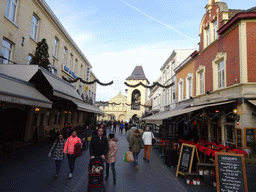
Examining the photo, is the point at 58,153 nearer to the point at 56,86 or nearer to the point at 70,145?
the point at 70,145

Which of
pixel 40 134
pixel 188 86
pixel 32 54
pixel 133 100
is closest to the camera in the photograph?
pixel 40 134

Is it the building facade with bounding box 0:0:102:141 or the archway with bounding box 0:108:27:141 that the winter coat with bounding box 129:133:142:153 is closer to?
the building facade with bounding box 0:0:102:141

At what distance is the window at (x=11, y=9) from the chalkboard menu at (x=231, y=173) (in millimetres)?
13662

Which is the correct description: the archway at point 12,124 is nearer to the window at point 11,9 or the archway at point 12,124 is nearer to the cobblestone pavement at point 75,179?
the cobblestone pavement at point 75,179

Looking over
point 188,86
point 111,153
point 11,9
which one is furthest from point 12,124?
point 188,86

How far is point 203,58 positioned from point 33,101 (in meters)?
10.8

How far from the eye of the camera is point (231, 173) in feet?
15.1

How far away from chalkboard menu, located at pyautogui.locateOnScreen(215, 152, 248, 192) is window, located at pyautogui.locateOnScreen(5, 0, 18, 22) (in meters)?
13.7

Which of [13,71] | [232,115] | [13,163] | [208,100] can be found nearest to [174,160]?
[232,115]

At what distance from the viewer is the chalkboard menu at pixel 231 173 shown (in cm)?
448

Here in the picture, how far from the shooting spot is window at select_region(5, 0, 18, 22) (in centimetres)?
1104

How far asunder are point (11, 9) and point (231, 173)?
14508mm

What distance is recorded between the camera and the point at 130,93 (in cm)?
5462

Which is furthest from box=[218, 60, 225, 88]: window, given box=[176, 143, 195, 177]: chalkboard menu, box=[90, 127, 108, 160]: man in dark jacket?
box=[90, 127, 108, 160]: man in dark jacket
